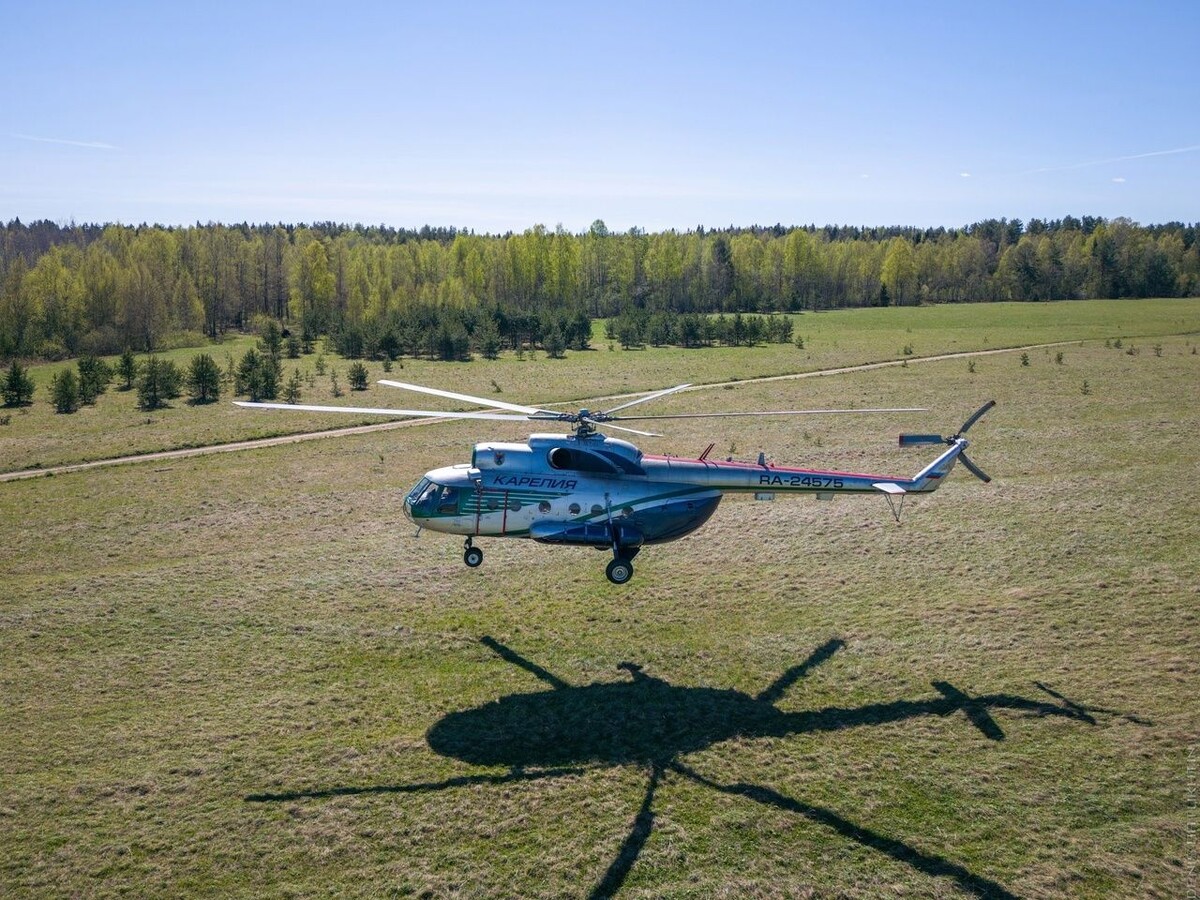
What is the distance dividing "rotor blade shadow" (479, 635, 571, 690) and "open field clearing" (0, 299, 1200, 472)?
2700 cm

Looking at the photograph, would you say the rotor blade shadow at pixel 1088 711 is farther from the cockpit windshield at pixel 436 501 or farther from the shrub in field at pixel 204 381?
the shrub in field at pixel 204 381

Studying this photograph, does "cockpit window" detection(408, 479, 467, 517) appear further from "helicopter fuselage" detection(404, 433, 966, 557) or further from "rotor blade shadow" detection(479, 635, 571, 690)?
"rotor blade shadow" detection(479, 635, 571, 690)

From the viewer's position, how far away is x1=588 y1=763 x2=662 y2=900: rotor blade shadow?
1165 centimetres

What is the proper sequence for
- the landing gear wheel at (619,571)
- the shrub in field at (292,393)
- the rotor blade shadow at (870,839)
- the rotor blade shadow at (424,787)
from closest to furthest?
the rotor blade shadow at (870,839) < the rotor blade shadow at (424,787) < the landing gear wheel at (619,571) < the shrub in field at (292,393)

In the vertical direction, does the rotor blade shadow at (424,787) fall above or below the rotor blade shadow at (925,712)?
below

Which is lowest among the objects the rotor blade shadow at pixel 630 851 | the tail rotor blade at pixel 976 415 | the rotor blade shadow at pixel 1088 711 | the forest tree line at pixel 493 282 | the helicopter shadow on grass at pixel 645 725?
the rotor blade shadow at pixel 630 851

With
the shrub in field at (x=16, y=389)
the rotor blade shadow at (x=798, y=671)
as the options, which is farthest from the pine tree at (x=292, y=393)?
the rotor blade shadow at (x=798, y=671)

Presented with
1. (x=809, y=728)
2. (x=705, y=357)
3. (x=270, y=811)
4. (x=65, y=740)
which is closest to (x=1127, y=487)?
(x=809, y=728)

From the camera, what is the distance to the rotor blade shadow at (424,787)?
13625 millimetres

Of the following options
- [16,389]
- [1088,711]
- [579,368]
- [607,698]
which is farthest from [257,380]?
[1088,711]

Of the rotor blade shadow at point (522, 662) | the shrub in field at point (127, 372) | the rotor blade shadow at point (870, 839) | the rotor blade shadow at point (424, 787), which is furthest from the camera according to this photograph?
the shrub in field at point (127, 372)

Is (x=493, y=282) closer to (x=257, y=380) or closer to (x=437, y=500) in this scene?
(x=257, y=380)

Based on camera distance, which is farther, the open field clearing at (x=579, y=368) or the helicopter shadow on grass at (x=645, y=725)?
the open field clearing at (x=579, y=368)

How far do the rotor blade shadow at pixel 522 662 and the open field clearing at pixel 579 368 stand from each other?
26996 mm
